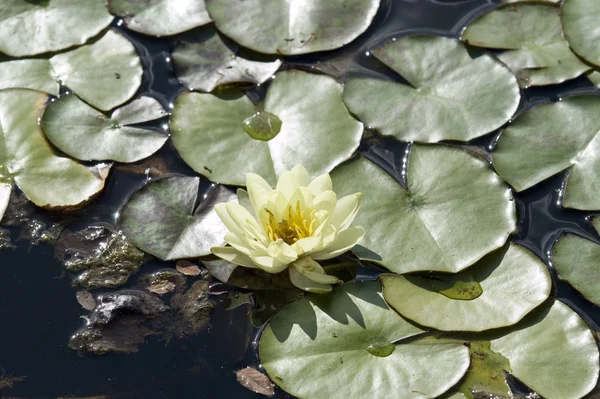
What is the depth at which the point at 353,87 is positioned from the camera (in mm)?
3555

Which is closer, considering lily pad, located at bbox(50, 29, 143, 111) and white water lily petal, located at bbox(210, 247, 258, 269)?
white water lily petal, located at bbox(210, 247, 258, 269)

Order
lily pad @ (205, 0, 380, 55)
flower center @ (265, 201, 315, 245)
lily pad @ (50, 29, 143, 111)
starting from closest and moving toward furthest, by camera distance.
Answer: flower center @ (265, 201, 315, 245)
lily pad @ (50, 29, 143, 111)
lily pad @ (205, 0, 380, 55)

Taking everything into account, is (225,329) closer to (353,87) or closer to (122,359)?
(122,359)

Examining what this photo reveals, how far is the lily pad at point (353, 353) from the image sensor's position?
2.69 meters

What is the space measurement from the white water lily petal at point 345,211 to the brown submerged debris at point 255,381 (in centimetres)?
65

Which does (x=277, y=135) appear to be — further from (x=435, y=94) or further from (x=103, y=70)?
(x=103, y=70)

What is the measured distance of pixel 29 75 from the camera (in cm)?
369

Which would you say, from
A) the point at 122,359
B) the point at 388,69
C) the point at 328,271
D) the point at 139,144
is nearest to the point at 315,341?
the point at 328,271

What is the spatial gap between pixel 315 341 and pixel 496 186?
1055 millimetres

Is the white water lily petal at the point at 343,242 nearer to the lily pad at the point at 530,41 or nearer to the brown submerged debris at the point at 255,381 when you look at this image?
the brown submerged debris at the point at 255,381

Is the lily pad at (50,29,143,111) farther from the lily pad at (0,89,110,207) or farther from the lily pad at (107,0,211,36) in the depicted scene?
the lily pad at (0,89,110,207)

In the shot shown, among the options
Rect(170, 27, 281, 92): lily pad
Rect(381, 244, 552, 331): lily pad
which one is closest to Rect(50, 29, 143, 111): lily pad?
Rect(170, 27, 281, 92): lily pad

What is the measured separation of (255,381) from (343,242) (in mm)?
635

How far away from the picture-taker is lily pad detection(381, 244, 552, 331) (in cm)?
282
